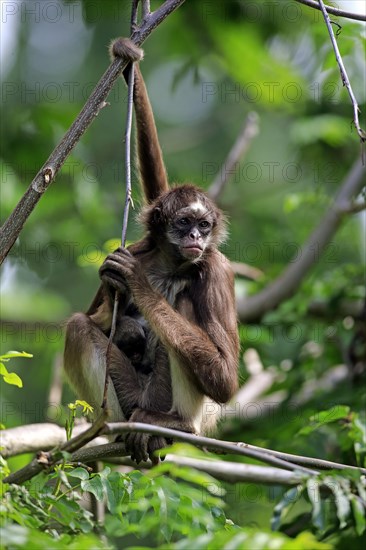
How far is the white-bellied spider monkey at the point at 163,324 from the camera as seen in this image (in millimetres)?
8648

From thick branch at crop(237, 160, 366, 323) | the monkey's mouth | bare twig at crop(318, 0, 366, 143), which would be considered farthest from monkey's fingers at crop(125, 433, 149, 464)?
thick branch at crop(237, 160, 366, 323)

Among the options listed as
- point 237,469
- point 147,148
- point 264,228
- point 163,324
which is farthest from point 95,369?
point 264,228

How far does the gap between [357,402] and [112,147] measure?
14104 mm

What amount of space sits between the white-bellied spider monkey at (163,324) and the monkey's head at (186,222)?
0.01 m

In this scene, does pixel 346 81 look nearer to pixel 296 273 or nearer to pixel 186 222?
pixel 186 222

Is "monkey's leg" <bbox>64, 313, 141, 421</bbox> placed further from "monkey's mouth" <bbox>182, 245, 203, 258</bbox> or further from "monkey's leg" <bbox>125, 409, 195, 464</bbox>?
"monkey's mouth" <bbox>182, 245, 203, 258</bbox>

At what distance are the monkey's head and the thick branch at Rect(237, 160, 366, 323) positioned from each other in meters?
3.67

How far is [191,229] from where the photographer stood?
9367 mm

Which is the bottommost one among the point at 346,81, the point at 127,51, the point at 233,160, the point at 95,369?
the point at 95,369

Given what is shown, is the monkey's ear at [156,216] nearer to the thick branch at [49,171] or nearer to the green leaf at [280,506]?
the thick branch at [49,171]

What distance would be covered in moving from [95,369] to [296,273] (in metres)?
5.11

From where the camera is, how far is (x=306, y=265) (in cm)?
1331

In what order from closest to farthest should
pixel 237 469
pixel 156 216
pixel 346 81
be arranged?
1. pixel 237 469
2. pixel 346 81
3. pixel 156 216

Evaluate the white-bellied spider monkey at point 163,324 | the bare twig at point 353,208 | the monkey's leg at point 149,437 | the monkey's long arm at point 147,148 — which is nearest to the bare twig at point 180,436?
the monkey's leg at point 149,437
